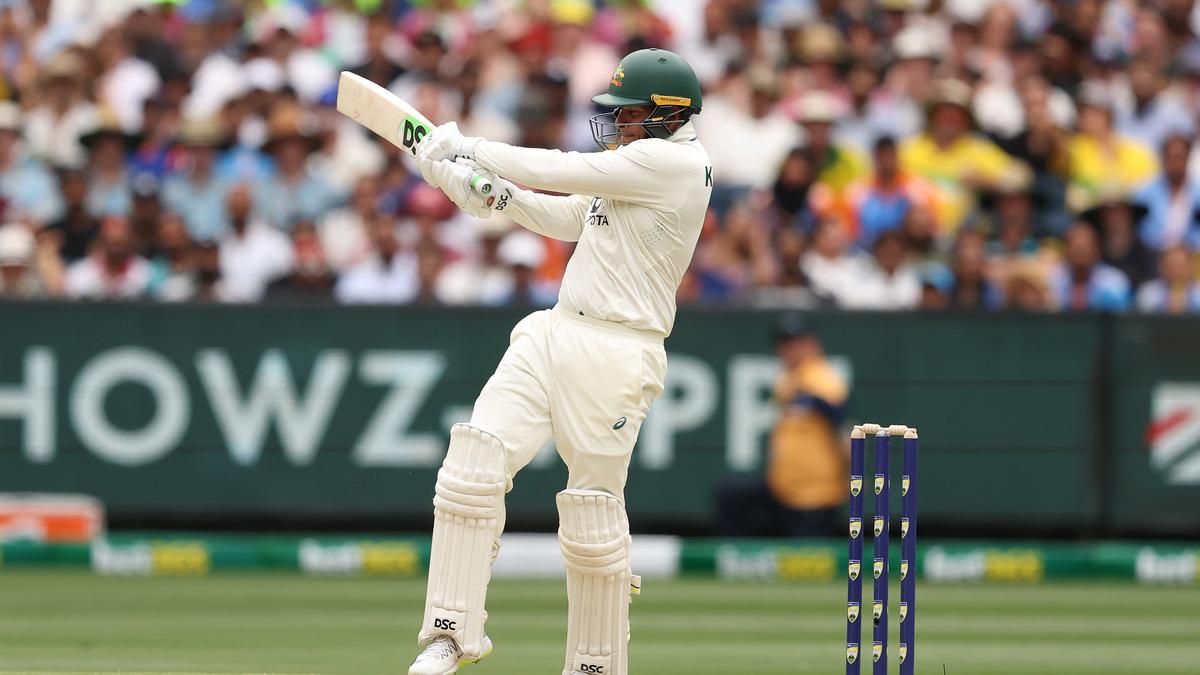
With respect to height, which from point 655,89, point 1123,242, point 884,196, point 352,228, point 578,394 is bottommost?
point 578,394

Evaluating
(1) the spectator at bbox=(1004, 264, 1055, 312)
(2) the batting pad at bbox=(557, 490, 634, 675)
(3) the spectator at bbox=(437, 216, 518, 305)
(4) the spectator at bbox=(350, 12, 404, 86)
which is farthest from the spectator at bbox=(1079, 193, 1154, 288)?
(2) the batting pad at bbox=(557, 490, 634, 675)

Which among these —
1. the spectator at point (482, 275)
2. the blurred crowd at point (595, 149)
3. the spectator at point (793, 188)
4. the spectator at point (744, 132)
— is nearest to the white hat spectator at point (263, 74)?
the blurred crowd at point (595, 149)

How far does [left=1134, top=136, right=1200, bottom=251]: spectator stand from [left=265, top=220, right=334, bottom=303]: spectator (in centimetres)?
461

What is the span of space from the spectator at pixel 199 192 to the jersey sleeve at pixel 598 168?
6221 mm

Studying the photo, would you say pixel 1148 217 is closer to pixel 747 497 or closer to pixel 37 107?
pixel 747 497

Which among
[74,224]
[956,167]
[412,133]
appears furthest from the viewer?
[956,167]

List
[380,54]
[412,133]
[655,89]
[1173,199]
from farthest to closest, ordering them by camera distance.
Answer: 1. [380,54]
2. [1173,199]
3. [412,133]
4. [655,89]

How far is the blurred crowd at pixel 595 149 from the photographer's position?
11.6 m

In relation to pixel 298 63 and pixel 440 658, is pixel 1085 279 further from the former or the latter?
pixel 440 658

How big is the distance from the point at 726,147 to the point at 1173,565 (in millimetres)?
3648

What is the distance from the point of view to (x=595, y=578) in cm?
620

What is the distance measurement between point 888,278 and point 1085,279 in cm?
107

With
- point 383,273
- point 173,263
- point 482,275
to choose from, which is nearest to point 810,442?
point 482,275

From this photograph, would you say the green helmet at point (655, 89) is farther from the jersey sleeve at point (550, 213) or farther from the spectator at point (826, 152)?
the spectator at point (826, 152)
